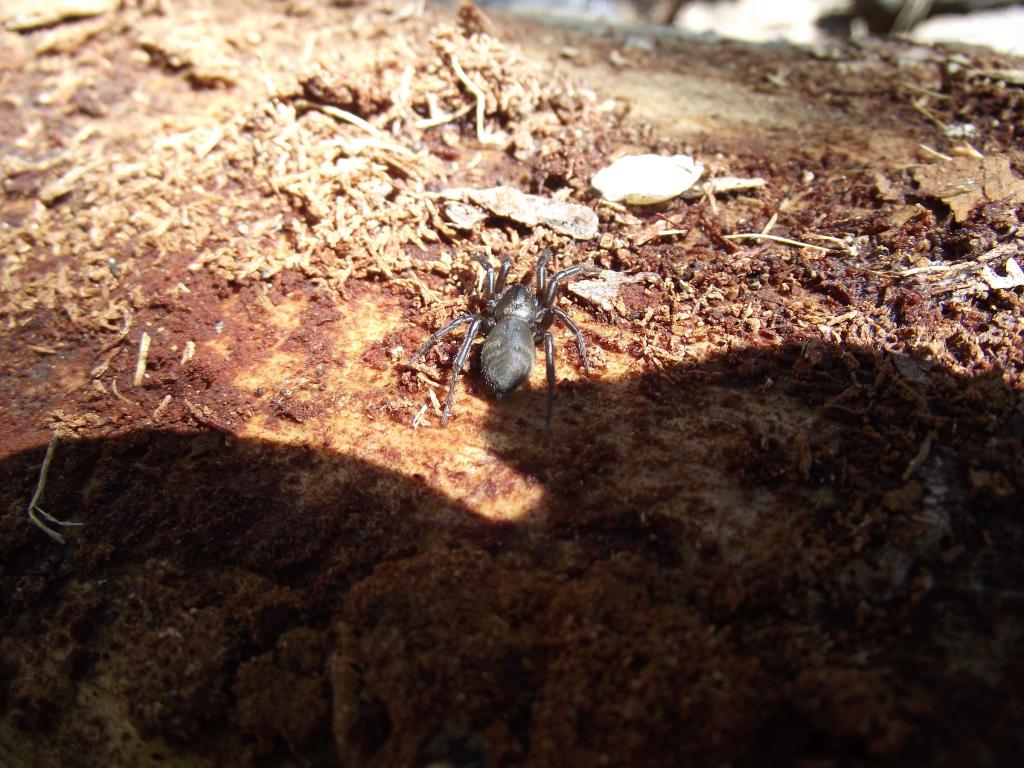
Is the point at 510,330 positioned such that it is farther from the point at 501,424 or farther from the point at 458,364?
the point at 501,424

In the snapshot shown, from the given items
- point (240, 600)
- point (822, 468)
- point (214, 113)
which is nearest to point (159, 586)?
point (240, 600)

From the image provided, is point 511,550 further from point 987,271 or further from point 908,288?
point 987,271

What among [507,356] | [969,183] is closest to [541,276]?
[507,356]

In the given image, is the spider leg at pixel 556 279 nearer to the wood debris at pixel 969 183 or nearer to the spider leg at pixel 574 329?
the spider leg at pixel 574 329

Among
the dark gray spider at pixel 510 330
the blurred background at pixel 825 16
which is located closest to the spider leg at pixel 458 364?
the dark gray spider at pixel 510 330

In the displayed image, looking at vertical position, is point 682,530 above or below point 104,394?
above
